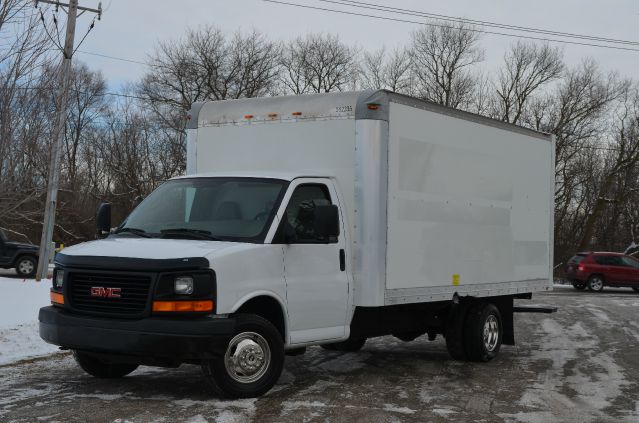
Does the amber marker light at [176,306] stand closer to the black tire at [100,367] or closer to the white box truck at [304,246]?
the white box truck at [304,246]

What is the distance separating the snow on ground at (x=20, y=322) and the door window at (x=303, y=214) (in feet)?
12.4

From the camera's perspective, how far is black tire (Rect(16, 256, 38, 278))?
1009 inches

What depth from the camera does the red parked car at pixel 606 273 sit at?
1201 inches

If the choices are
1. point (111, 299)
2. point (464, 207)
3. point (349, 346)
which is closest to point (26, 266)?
point (349, 346)

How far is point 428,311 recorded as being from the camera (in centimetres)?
976

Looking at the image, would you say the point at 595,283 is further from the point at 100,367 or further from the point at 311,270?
the point at 100,367

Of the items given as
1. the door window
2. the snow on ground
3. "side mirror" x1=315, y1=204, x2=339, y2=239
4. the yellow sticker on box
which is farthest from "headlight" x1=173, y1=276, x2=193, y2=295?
the yellow sticker on box

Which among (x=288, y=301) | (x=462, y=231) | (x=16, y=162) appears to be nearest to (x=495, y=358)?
(x=462, y=231)

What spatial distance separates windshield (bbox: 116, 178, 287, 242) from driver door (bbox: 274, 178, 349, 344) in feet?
0.70

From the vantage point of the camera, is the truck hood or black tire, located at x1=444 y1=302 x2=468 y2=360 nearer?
the truck hood

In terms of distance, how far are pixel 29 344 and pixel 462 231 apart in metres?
5.46

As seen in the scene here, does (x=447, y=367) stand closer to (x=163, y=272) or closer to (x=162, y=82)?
(x=163, y=272)

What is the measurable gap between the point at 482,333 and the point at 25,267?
19.3 metres

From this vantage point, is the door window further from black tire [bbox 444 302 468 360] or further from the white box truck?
black tire [bbox 444 302 468 360]
